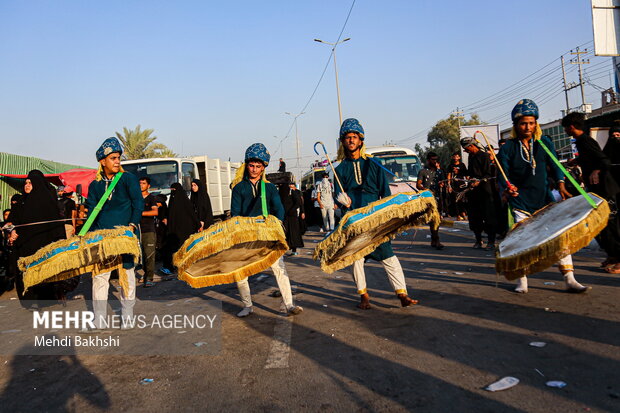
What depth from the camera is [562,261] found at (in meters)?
5.36

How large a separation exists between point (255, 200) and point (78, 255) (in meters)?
1.94

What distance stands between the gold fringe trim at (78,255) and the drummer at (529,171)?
430 centimetres

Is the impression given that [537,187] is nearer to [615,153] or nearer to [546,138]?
[546,138]

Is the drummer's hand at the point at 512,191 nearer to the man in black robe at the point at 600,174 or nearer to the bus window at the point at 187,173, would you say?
the man in black robe at the point at 600,174

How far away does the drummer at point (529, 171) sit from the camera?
216 inches

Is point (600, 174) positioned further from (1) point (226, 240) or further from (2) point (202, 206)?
(2) point (202, 206)

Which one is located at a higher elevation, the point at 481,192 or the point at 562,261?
the point at 481,192

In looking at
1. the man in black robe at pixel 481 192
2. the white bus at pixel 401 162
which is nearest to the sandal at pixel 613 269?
the man in black robe at pixel 481 192

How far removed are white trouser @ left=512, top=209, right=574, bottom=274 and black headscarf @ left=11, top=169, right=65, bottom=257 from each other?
6.27m

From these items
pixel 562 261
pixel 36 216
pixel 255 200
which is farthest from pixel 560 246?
pixel 36 216

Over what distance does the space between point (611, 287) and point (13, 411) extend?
5.90 m

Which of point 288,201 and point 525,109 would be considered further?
point 288,201

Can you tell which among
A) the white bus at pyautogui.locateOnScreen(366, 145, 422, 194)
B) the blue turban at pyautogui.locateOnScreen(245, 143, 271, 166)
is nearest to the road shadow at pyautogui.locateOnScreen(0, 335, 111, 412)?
the blue turban at pyautogui.locateOnScreen(245, 143, 271, 166)
